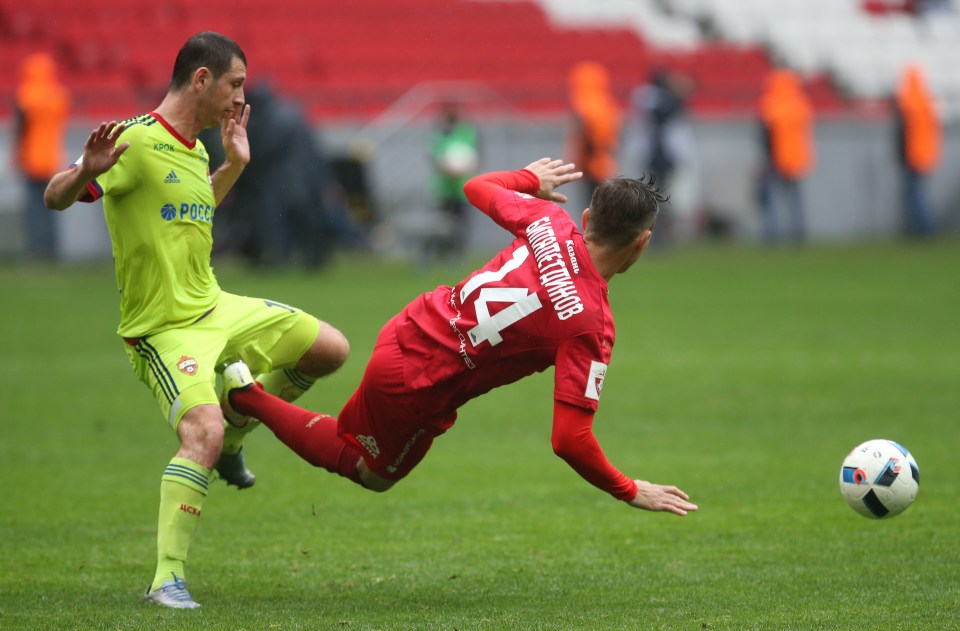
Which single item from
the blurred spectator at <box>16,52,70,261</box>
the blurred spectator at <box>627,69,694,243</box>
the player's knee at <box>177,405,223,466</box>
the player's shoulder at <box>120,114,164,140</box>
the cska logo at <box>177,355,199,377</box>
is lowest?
the blurred spectator at <box>627,69,694,243</box>

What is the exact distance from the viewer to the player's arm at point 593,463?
527 cm

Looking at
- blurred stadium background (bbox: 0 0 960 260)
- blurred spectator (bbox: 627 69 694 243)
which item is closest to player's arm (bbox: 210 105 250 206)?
blurred stadium background (bbox: 0 0 960 260)

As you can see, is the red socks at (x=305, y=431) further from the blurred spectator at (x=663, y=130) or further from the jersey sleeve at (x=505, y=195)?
the blurred spectator at (x=663, y=130)

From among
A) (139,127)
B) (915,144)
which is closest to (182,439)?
(139,127)

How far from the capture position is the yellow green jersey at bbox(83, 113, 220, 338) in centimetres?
597

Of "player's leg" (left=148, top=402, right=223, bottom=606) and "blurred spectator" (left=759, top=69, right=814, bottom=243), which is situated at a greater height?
"player's leg" (left=148, top=402, right=223, bottom=606)

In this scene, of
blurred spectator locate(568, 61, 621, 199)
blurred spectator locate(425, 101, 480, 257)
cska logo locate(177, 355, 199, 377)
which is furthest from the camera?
blurred spectator locate(568, 61, 621, 199)

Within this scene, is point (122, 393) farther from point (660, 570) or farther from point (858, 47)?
point (858, 47)

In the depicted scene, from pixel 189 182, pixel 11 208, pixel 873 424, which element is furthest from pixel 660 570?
pixel 11 208

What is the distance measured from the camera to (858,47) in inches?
1292

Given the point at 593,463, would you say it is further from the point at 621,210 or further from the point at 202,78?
the point at 202,78

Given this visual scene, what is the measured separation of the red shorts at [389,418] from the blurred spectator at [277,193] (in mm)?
15086

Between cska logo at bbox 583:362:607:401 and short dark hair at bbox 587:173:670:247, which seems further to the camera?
short dark hair at bbox 587:173:670:247

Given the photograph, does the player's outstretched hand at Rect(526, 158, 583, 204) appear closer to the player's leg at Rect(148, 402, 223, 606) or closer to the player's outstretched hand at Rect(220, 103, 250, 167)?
the player's outstretched hand at Rect(220, 103, 250, 167)
